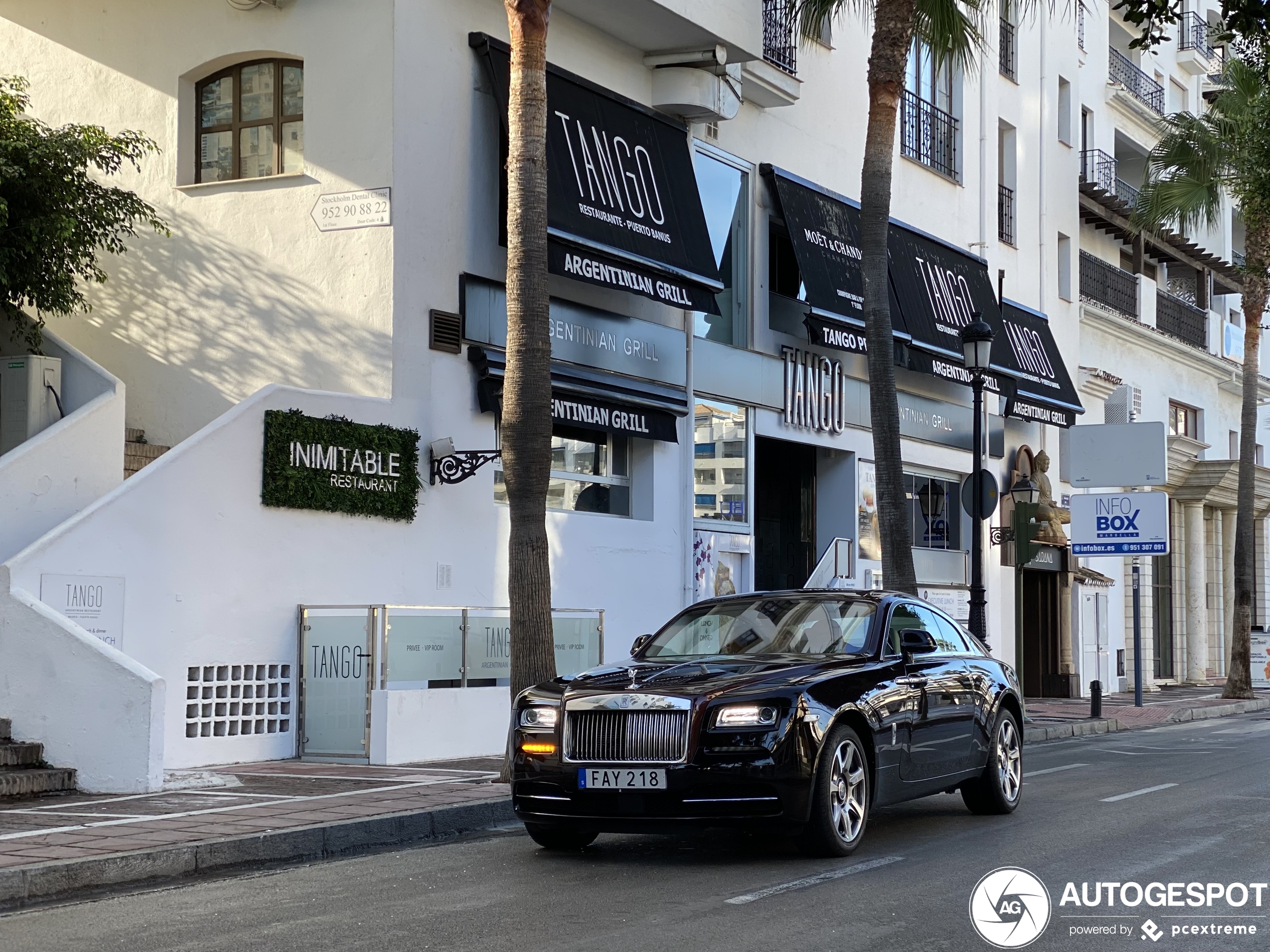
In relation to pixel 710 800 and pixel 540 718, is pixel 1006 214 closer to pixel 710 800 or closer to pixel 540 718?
pixel 540 718

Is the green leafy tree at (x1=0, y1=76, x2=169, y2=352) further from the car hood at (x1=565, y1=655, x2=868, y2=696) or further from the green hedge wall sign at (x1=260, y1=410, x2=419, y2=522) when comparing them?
Answer: the car hood at (x1=565, y1=655, x2=868, y2=696)

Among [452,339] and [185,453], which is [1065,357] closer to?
[452,339]

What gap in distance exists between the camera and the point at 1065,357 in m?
33.8

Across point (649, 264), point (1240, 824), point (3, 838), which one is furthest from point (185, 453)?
point (1240, 824)

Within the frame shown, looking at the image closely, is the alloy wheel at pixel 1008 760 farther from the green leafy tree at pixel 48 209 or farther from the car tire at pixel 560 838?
the green leafy tree at pixel 48 209

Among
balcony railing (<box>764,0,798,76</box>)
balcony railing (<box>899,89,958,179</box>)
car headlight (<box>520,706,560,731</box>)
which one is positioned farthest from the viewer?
balcony railing (<box>899,89,958,179</box>)

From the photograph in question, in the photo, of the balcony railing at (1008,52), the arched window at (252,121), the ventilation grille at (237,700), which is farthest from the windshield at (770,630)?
the balcony railing at (1008,52)

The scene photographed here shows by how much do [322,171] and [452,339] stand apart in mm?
2281

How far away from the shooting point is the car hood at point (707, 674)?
30.3 feet

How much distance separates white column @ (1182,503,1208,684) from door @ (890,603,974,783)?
104 feet

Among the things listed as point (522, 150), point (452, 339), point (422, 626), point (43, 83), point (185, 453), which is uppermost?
point (43, 83)

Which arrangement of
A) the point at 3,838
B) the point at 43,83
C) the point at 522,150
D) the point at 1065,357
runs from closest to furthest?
the point at 3,838 → the point at 522,150 → the point at 43,83 → the point at 1065,357

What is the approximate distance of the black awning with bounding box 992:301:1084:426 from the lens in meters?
29.9

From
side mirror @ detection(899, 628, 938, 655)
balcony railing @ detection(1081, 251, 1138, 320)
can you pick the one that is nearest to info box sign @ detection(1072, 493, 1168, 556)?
balcony railing @ detection(1081, 251, 1138, 320)
